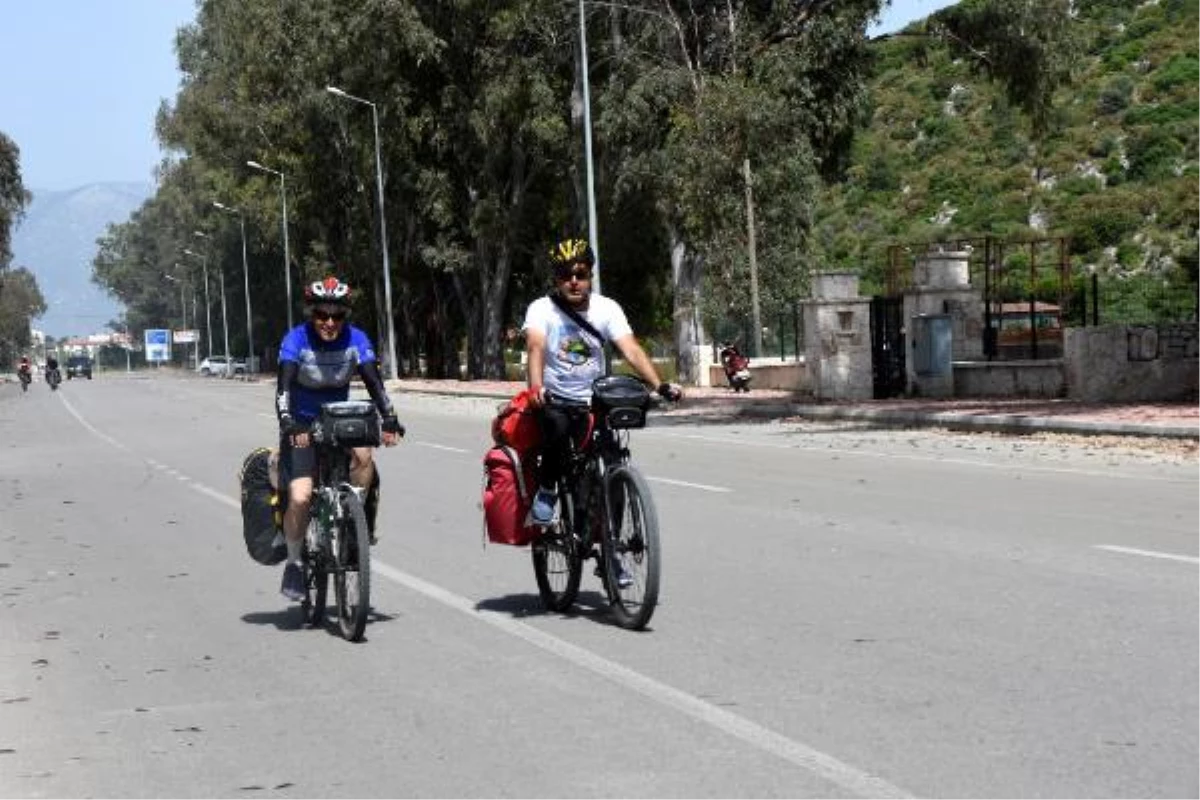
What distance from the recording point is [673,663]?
782 centimetres

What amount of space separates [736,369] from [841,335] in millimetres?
7205

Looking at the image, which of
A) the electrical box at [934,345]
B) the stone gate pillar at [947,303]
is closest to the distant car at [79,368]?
the stone gate pillar at [947,303]

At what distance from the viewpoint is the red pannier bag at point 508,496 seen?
353 inches

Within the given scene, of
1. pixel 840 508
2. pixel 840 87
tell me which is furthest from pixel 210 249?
pixel 840 508

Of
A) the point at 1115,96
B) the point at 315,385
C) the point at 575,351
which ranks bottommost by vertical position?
the point at 315,385

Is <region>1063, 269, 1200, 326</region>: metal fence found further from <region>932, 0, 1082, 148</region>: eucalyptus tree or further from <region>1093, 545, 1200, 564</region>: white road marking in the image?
<region>1093, 545, 1200, 564</region>: white road marking

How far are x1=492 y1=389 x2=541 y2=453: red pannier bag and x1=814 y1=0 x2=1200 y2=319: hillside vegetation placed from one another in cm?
5090

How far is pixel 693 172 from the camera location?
37719mm

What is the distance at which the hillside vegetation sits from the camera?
62469mm

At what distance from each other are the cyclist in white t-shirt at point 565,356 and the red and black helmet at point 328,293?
906mm

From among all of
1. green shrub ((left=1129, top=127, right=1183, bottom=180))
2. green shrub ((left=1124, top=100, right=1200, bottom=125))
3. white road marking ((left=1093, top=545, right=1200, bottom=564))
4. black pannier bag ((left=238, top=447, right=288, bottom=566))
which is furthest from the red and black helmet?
green shrub ((left=1124, top=100, right=1200, bottom=125))

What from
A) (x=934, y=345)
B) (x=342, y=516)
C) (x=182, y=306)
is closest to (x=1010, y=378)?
(x=934, y=345)

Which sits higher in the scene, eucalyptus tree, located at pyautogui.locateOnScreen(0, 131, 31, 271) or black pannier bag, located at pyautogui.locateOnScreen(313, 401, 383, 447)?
eucalyptus tree, located at pyautogui.locateOnScreen(0, 131, 31, 271)

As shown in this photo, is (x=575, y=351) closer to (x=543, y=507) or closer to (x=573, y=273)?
(x=573, y=273)
